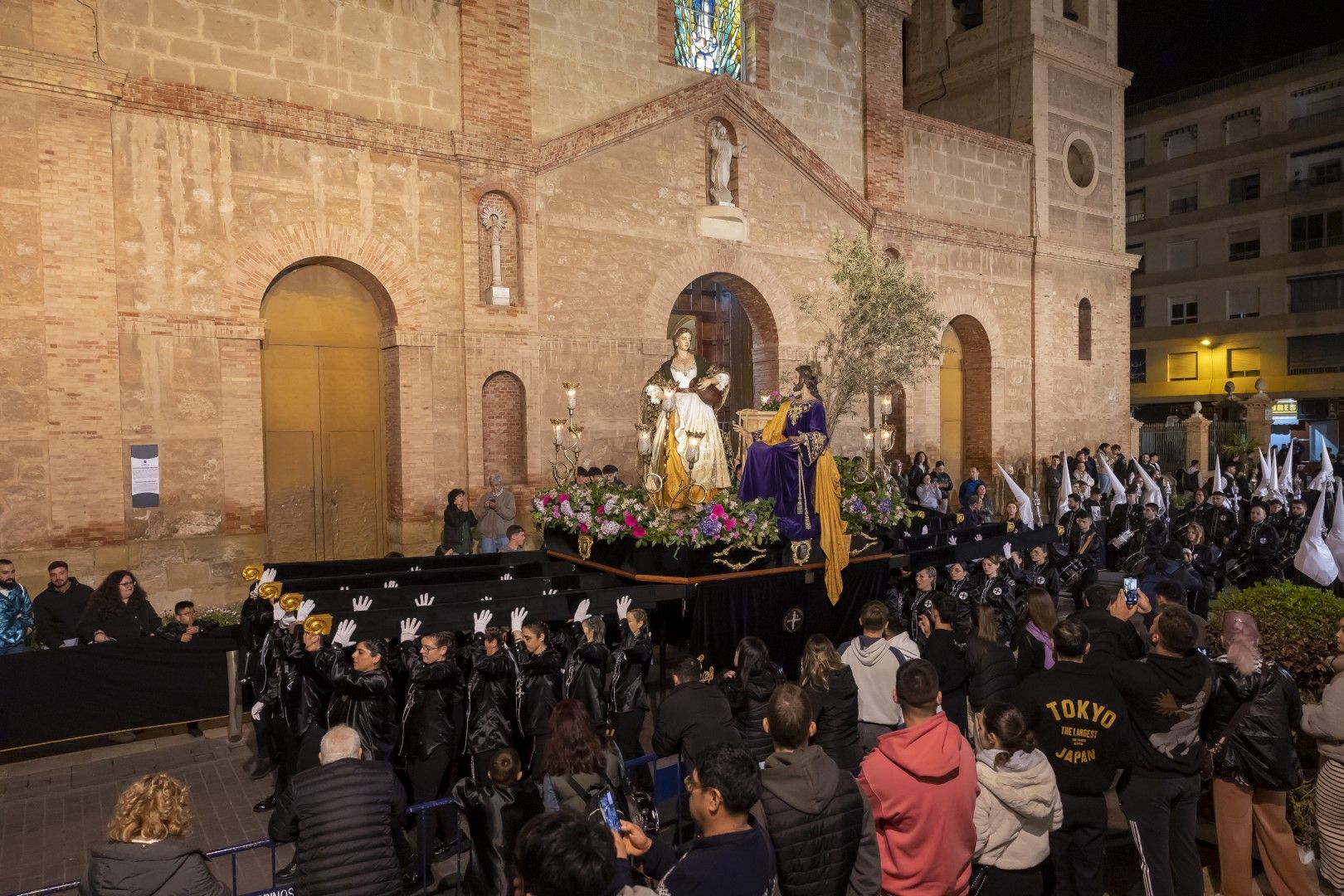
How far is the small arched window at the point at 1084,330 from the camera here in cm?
2652

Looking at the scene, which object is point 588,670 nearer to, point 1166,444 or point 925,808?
point 925,808

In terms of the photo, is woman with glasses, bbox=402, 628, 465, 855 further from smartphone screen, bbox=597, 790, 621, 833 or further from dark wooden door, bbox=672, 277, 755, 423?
dark wooden door, bbox=672, 277, 755, 423

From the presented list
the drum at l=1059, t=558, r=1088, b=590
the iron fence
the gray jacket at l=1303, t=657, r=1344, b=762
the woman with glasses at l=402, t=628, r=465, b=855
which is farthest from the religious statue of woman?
the iron fence

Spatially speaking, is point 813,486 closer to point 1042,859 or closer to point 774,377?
point 1042,859

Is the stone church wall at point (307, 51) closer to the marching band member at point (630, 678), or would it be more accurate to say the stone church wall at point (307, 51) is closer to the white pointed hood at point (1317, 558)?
the marching band member at point (630, 678)

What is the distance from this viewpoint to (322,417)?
1539cm

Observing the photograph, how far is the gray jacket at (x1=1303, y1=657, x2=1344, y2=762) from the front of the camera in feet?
16.8

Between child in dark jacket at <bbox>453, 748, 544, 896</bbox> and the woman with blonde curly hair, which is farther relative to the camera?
child in dark jacket at <bbox>453, 748, 544, 896</bbox>

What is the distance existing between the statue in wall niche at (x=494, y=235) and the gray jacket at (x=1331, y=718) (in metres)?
Answer: 13.4

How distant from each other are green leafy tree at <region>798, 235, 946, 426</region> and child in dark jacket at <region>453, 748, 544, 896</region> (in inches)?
583

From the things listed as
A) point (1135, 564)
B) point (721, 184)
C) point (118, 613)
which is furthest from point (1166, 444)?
point (118, 613)

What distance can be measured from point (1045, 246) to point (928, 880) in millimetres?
23744

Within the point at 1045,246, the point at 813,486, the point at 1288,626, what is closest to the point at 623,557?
the point at 813,486

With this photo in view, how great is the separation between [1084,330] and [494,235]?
1826 centimetres
